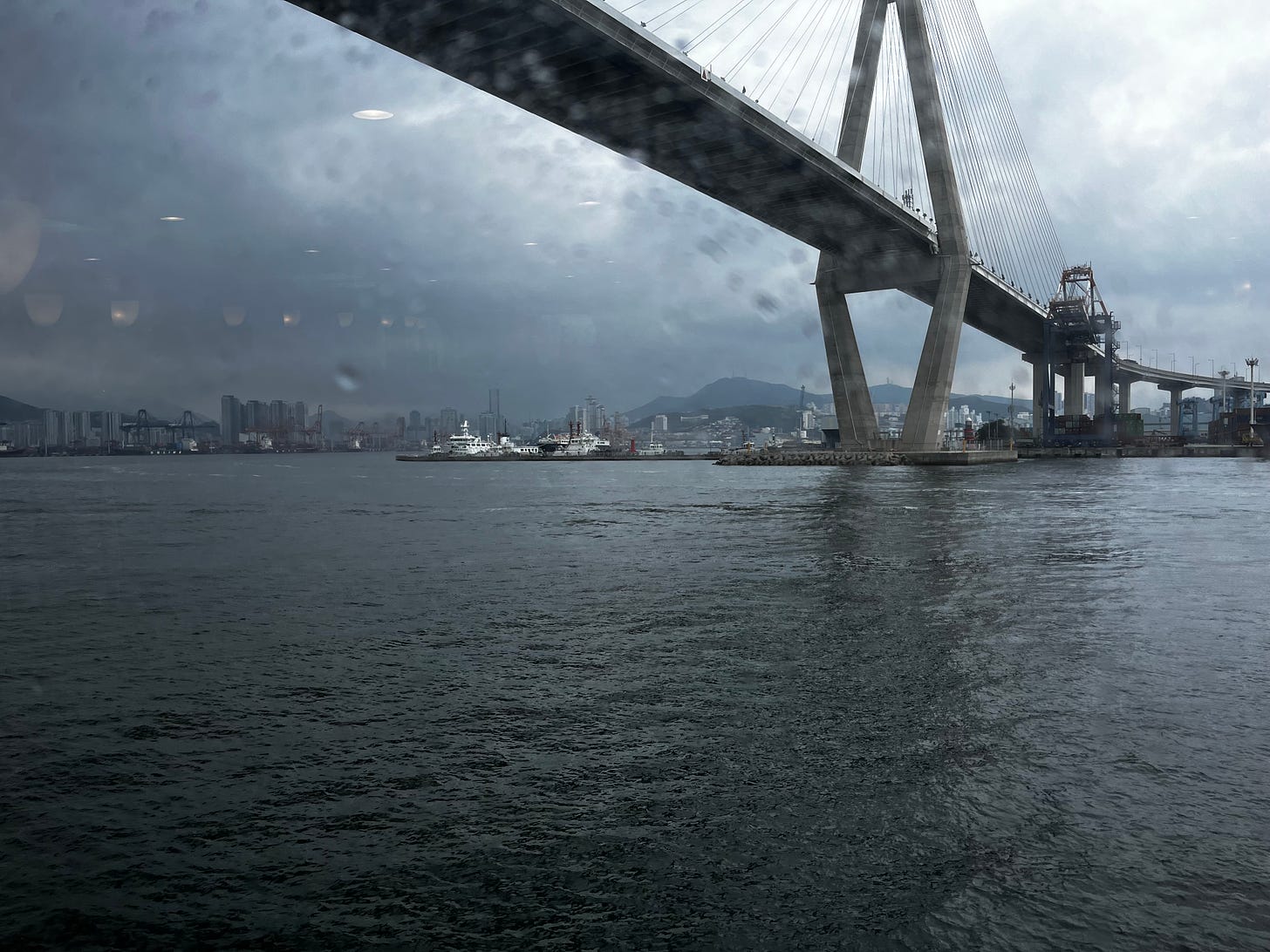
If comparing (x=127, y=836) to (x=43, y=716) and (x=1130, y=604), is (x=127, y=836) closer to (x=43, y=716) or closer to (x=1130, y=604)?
(x=43, y=716)

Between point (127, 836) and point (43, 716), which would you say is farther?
point (43, 716)

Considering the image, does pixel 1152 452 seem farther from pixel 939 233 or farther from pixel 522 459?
pixel 522 459

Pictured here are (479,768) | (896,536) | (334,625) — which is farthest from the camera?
(896,536)

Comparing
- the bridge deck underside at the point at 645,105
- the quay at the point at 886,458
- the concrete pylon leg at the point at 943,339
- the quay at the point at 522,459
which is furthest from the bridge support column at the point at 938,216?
the quay at the point at 522,459

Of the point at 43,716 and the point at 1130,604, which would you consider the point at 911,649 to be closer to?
the point at 1130,604

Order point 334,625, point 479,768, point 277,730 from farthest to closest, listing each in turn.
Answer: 1. point 334,625
2. point 277,730
3. point 479,768

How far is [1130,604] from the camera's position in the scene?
25.7 feet

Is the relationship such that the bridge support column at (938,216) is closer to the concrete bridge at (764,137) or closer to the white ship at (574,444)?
the concrete bridge at (764,137)

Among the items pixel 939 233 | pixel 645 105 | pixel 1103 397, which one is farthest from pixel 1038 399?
pixel 645 105

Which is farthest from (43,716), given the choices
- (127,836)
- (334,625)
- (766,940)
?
(766,940)

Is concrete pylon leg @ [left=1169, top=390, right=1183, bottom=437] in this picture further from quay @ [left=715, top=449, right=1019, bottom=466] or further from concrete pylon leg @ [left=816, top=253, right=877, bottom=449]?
concrete pylon leg @ [left=816, top=253, right=877, bottom=449]

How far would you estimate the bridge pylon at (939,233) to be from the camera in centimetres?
4488

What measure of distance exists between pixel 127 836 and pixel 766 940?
2.40 metres

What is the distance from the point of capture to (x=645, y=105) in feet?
96.0
